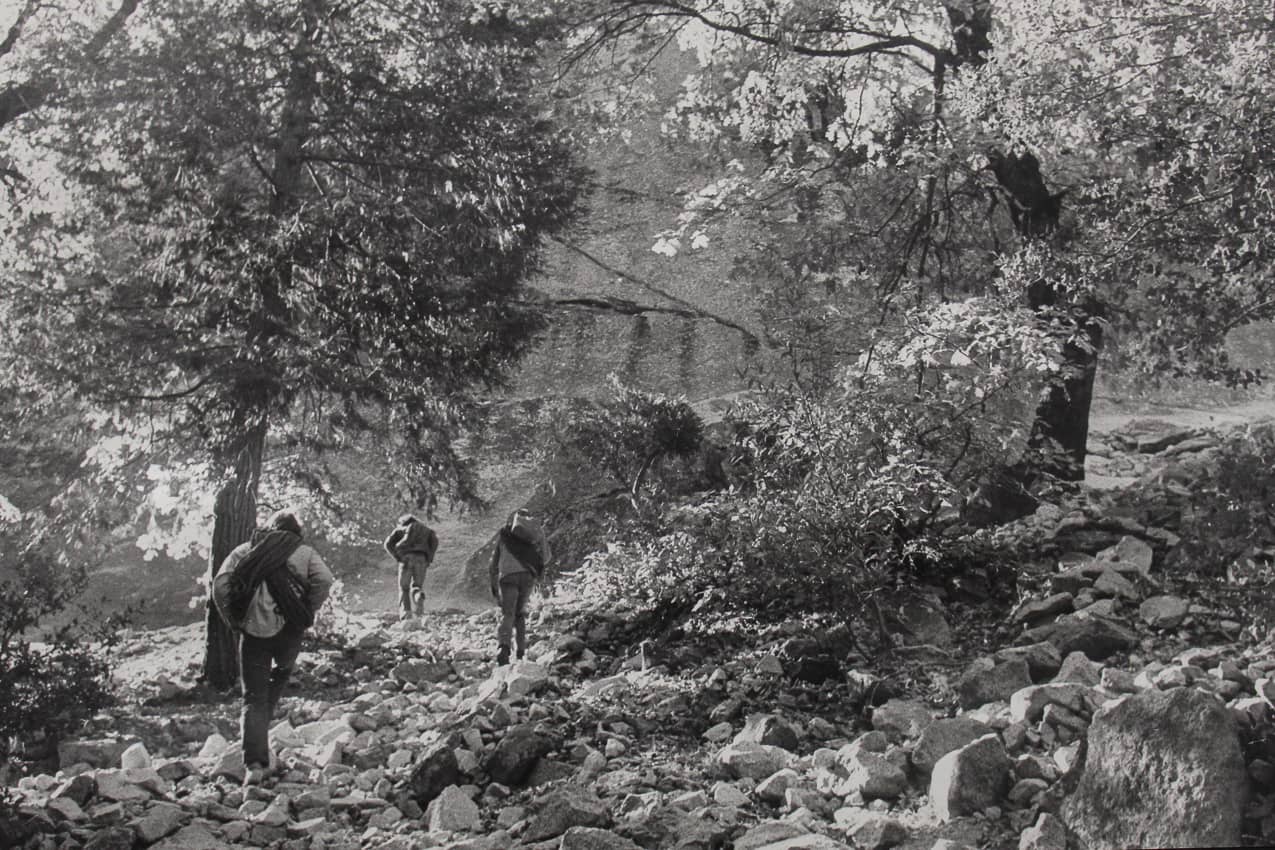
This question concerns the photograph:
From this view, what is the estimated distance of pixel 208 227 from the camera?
10219mm

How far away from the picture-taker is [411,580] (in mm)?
13688

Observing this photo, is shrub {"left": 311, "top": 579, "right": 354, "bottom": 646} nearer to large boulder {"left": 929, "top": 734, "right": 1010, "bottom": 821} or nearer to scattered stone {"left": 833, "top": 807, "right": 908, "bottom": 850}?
scattered stone {"left": 833, "top": 807, "right": 908, "bottom": 850}

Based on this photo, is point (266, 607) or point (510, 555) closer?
point (266, 607)

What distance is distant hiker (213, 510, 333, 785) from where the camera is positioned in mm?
6305

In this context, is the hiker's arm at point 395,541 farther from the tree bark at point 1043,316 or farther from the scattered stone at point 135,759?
the tree bark at point 1043,316

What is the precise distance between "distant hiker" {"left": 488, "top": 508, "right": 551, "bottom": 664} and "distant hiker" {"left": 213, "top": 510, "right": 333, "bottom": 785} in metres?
3.00

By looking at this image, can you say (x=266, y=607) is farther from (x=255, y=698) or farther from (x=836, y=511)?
(x=836, y=511)

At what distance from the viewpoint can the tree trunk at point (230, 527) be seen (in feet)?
32.2

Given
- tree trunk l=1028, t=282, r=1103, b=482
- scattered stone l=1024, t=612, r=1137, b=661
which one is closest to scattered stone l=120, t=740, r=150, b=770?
scattered stone l=1024, t=612, r=1137, b=661

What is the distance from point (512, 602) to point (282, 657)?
314cm

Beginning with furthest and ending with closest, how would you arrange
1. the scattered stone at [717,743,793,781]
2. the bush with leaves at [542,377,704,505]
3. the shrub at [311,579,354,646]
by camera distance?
1. the bush with leaves at [542,377,704,505]
2. the shrub at [311,579,354,646]
3. the scattered stone at [717,743,793,781]

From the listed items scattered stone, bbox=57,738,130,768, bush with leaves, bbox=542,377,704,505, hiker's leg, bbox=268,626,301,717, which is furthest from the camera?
bush with leaves, bbox=542,377,704,505

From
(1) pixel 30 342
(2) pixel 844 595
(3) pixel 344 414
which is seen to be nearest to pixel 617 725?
(2) pixel 844 595

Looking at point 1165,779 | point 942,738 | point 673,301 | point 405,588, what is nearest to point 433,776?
point 942,738
